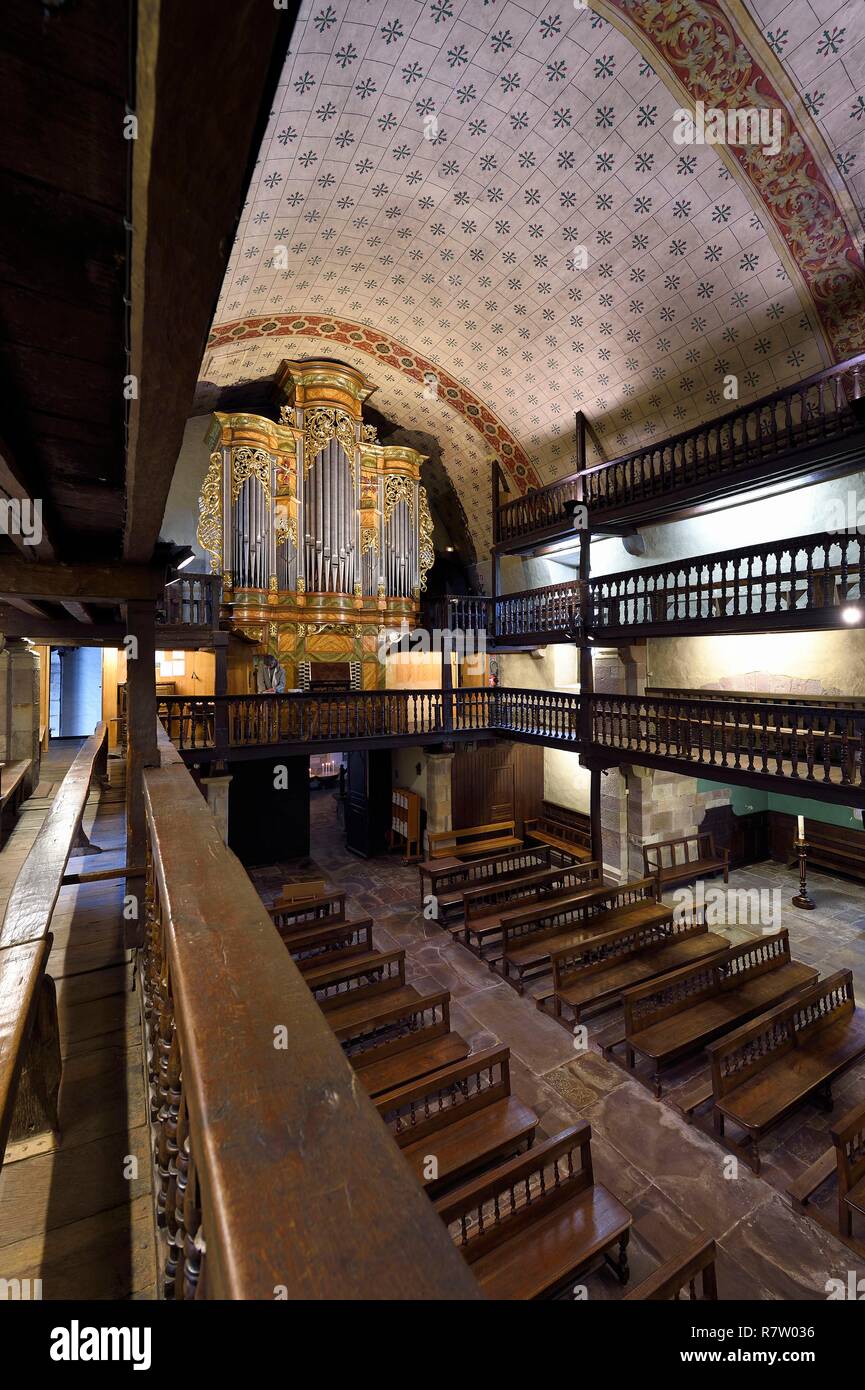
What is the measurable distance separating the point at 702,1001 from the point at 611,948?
4.45 ft

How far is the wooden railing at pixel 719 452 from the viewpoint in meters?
5.68

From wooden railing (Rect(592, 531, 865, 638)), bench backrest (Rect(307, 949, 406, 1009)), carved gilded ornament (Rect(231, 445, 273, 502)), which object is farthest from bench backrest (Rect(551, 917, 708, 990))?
carved gilded ornament (Rect(231, 445, 273, 502))

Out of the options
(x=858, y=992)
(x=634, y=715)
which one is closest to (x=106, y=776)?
(x=634, y=715)

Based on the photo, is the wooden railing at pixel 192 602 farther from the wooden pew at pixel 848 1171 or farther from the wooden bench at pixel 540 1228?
the wooden pew at pixel 848 1171

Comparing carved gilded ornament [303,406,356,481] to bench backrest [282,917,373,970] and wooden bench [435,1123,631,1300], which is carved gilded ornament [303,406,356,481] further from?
wooden bench [435,1123,631,1300]

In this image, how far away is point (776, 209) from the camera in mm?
5801

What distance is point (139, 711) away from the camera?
356 centimetres

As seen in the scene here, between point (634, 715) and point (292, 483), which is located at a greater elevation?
point (292, 483)

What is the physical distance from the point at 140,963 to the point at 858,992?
24.8 ft

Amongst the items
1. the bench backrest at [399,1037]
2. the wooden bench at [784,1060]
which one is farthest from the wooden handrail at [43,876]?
the wooden bench at [784,1060]

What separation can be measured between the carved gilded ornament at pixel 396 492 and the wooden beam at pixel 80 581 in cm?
796

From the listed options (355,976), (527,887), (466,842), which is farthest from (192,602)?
(466,842)

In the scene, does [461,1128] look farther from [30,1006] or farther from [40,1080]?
[30,1006]

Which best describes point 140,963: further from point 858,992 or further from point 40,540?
point 858,992
